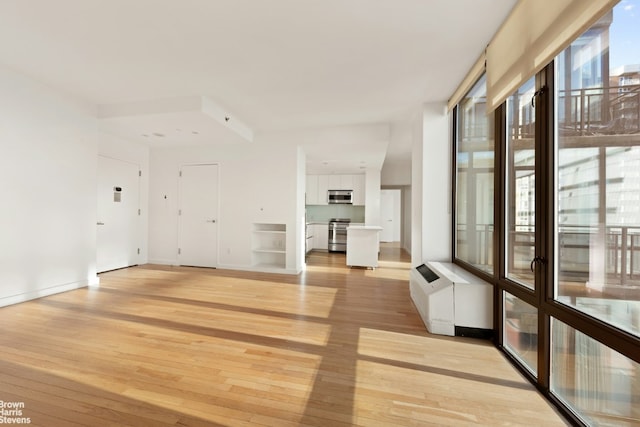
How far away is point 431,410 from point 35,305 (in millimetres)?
4289

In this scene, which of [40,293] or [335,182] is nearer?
[40,293]

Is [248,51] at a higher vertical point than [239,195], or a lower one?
higher

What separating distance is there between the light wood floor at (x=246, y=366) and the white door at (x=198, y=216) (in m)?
2.02

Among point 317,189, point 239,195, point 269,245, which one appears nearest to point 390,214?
point 317,189

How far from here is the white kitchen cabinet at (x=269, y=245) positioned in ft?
17.1

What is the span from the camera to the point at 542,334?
66.2 inches

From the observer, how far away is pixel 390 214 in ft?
30.5

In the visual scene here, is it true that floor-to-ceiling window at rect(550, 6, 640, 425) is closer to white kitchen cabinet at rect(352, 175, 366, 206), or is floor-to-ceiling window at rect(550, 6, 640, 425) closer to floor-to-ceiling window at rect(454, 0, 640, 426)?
floor-to-ceiling window at rect(454, 0, 640, 426)

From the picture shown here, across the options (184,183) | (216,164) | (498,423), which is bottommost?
(498,423)

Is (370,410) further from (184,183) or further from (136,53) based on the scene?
(184,183)

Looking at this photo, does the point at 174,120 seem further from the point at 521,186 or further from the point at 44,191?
the point at 521,186

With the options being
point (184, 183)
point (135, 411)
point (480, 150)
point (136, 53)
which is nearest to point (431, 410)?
point (135, 411)

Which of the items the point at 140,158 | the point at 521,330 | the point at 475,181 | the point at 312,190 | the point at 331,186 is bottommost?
the point at 521,330

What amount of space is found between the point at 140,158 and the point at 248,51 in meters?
4.18
